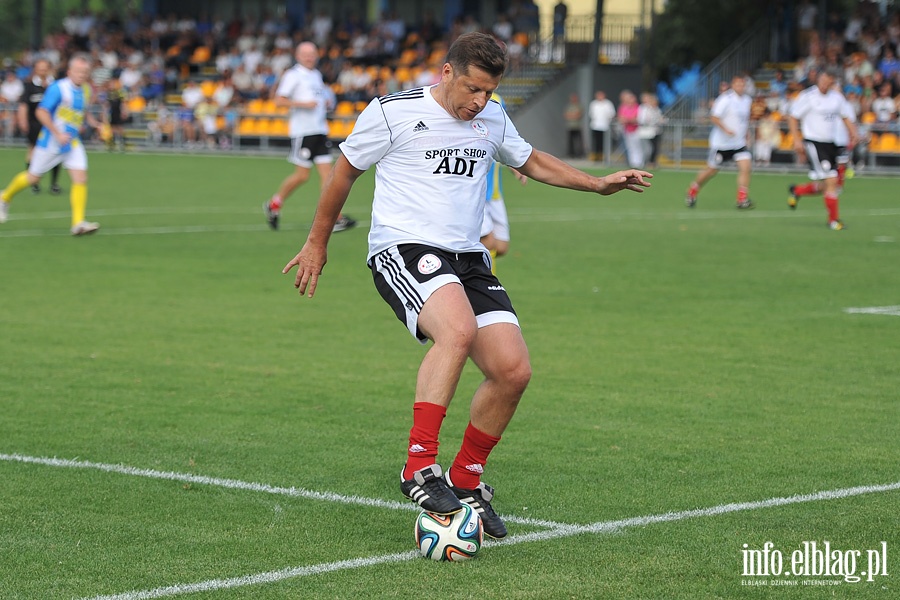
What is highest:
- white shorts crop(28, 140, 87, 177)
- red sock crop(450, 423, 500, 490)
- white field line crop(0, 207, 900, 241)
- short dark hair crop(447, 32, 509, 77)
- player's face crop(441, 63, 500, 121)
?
short dark hair crop(447, 32, 509, 77)

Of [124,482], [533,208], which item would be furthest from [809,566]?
[533,208]

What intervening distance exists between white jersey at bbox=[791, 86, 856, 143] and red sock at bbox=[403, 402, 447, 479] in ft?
53.5

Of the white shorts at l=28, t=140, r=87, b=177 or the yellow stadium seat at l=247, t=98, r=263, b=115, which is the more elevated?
the yellow stadium seat at l=247, t=98, r=263, b=115

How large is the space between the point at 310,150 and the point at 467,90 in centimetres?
1355

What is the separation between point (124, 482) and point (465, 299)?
194cm

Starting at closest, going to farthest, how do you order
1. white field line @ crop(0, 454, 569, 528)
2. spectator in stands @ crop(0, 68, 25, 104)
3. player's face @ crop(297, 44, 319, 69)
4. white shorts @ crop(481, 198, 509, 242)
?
white field line @ crop(0, 454, 569, 528) → white shorts @ crop(481, 198, 509, 242) → player's face @ crop(297, 44, 319, 69) → spectator in stands @ crop(0, 68, 25, 104)

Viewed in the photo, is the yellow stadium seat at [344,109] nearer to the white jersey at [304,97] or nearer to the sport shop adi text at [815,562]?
the white jersey at [304,97]

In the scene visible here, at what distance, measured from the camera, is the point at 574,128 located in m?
41.5

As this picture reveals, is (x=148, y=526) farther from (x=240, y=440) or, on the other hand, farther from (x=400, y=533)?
(x=240, y=440)

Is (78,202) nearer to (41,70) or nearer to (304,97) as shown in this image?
(304,97)

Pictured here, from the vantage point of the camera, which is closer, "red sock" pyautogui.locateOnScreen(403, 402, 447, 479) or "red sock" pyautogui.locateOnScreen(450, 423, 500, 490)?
"red sock" pyautogui.locateOnScreen(403, 402, 447, 479)

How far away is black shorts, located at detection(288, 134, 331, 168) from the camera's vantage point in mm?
18875

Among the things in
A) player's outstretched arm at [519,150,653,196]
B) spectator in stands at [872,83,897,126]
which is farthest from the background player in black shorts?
player's outstretched arm at [519,150,653,196]

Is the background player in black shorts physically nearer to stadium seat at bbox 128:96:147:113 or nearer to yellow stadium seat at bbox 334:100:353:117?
yellow stadium seat at bbox 334:100:353:117
